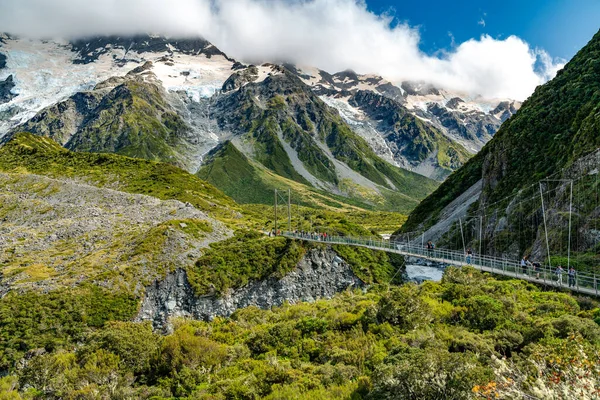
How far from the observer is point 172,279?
47969mm

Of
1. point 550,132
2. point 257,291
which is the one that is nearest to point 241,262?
point 257,291

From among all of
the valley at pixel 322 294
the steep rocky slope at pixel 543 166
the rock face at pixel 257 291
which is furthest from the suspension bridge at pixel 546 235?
the rock face at pixel 257 291

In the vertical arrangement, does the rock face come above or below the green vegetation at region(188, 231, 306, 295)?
below

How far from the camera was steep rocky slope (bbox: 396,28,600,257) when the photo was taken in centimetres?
4191

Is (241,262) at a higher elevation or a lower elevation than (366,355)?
higher

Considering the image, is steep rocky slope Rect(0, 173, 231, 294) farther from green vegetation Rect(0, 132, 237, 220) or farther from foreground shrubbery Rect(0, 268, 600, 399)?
green vegetation Rect(0, 132, 237, 220)

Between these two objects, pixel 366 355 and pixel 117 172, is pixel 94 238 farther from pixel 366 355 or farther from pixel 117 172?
pixel 117 172

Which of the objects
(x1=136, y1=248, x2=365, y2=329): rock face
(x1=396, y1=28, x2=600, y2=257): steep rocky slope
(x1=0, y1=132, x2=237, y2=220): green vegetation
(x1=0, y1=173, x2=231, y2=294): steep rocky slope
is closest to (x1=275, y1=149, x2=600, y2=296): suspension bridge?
(x1=396, y1=28, x2=600, y2=257): steep rocky slope

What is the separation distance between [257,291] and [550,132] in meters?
54.3

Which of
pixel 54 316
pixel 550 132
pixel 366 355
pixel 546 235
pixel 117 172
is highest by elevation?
pixel 550 132

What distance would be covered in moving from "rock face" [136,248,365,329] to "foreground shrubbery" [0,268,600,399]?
1639cm

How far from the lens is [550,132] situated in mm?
67062

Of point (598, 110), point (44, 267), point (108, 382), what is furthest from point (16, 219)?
point (598, 110)

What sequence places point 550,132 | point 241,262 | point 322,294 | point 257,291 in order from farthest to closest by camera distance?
point 550,132 → point 322,294 → point 241,262 → point 257,291
